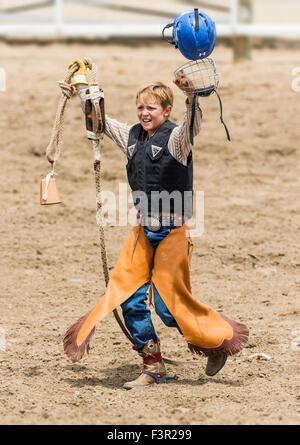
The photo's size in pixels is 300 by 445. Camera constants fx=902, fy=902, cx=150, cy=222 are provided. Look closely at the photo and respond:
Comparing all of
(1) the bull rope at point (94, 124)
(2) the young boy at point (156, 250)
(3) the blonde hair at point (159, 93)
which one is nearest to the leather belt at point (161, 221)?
(2) the young boy at point (156, 250)

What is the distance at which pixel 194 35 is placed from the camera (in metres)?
4.11

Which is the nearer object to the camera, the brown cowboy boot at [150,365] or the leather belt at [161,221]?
the leather belt at [161,221]

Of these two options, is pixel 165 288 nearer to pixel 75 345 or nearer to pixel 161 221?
pixel 161 221

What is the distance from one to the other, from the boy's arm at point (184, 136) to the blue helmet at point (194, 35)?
0.76 ft

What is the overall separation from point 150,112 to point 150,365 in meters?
1.29

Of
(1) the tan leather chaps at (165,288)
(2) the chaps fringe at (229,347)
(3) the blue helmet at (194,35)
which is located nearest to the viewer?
(3) the blue helmet at (194,35)

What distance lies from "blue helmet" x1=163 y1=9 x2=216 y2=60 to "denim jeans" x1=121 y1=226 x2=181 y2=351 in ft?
2.94

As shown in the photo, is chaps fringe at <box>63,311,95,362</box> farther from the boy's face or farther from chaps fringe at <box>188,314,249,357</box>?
the boy's face

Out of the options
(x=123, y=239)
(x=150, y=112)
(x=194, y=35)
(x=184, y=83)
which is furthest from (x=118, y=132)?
(x=123, y=239)

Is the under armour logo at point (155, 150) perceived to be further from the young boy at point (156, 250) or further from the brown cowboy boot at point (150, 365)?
the brown cowboy boot at point (150, 365)

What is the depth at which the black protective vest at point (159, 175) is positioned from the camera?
4383 mm

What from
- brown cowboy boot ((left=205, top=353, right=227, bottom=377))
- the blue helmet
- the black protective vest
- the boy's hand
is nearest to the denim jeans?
the black protective vest
